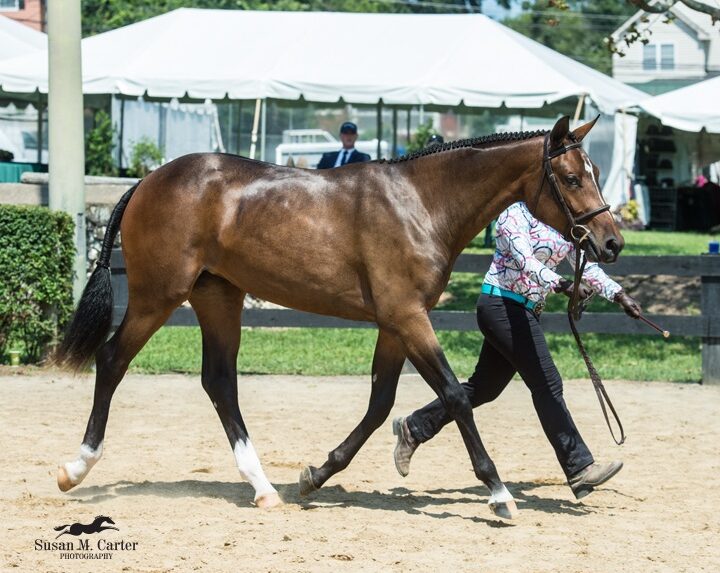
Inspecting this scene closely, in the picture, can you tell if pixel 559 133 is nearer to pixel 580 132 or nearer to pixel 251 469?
pixel 580 132

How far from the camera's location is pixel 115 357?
601cm

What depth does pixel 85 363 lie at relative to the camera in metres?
6.29

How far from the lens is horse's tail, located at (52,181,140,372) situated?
624 centimetres

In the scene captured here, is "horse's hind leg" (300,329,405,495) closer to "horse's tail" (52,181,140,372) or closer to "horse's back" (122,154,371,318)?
"horse's back" (122,154,371,318)

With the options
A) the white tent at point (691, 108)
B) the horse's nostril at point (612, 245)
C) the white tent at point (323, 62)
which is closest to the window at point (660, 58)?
the white tent at point (691, 108)

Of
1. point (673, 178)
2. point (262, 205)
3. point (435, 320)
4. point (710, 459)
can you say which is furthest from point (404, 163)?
point (673, 178)

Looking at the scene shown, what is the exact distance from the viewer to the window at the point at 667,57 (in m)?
48.8

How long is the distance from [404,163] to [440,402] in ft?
4.13

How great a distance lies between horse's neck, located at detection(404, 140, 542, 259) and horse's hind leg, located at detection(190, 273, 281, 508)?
1271 millimetres

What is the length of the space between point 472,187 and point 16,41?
Result: 14829 mm

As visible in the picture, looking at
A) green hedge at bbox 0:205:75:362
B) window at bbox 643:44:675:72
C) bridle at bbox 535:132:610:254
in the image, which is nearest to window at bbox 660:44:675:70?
window at bbox 643:44:675:72

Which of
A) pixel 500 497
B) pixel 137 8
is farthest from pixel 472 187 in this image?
pixel 137 8

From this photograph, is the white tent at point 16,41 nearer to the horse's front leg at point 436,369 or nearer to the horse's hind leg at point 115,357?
the horse's hind leg at point 115,357

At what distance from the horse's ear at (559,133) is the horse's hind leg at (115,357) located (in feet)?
6.93
